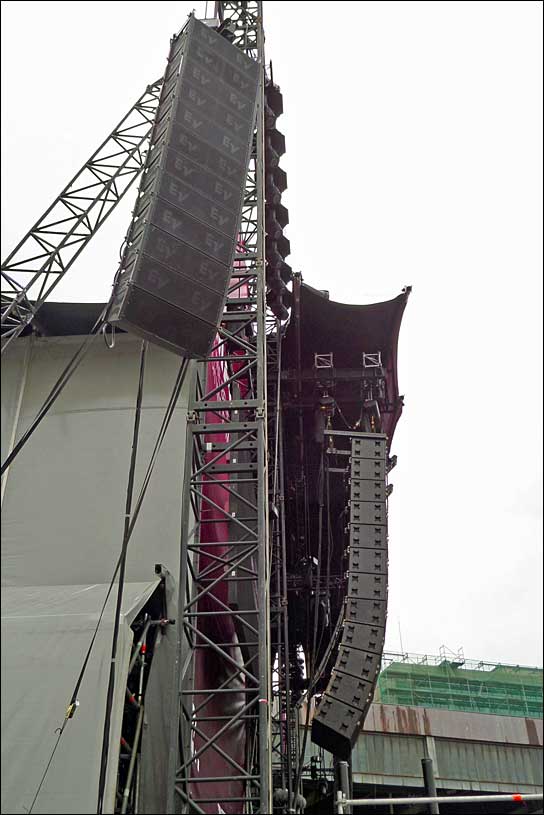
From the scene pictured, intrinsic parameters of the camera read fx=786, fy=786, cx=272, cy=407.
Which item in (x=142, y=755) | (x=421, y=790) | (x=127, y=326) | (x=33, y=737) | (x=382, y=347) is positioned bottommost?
(x=421, y=790)

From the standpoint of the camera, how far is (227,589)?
36.0ft

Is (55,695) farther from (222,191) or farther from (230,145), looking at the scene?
(230,145)

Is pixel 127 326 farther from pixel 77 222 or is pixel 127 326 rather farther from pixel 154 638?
pixel 154 638

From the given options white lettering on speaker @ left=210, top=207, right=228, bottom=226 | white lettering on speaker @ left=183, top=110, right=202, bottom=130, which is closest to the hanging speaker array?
white lettering on speaker @ left=183, top=110, right=202, bottom=130

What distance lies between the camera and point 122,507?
32.1ft

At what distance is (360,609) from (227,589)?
2158 mm

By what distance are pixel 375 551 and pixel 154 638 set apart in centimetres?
436

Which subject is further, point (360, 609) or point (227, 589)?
point (360, 609)

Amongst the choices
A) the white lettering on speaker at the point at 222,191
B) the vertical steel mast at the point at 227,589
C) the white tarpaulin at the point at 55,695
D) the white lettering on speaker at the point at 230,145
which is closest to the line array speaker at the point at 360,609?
the vertical steel mast at the point at 227,589

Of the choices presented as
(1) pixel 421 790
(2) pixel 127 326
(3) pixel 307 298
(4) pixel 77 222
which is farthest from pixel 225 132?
(1) pixel 421 790

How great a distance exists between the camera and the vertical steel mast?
8.12m

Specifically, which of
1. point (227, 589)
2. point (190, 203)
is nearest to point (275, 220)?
point (190, 203)

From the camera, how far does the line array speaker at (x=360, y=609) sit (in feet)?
35.8

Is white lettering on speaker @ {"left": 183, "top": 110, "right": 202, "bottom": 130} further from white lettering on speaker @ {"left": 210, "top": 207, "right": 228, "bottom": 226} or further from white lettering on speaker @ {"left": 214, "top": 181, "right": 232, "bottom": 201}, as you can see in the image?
white lettering on speaker @ {"left": 210, "top": 207, "right": 228, "bottom": 226}
